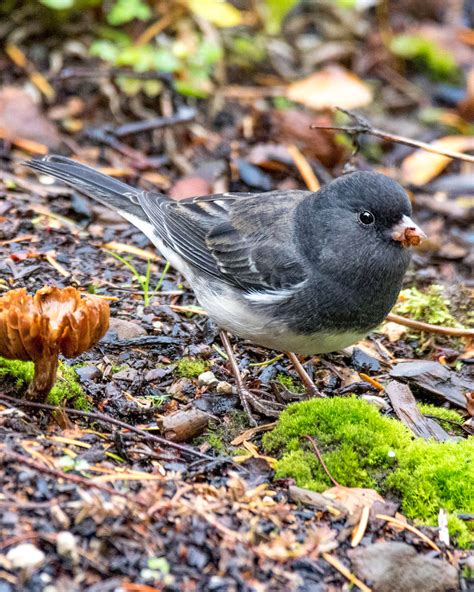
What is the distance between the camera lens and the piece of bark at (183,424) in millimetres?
2932

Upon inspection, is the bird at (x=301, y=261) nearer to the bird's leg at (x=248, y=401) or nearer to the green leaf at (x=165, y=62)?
the bird's leg at (x=248, y=401)

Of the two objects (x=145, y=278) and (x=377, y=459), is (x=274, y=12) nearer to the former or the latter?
(x=145, y=278)

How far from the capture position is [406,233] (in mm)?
3146

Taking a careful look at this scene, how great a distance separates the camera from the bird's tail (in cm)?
409

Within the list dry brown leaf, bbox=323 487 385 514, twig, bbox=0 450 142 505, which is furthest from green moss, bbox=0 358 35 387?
dry brown leaf, bbox=323 487 385 514

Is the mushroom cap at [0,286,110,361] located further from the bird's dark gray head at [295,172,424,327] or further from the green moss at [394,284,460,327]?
the green moss at [394,284,460,327]

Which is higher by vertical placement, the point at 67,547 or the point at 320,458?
the point at 67,547

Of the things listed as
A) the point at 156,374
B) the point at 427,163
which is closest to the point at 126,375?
the point at 156,374

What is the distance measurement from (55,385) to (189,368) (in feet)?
2.37

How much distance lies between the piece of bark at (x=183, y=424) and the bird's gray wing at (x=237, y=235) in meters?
0.67

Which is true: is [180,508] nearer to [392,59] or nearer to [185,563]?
[185,563]

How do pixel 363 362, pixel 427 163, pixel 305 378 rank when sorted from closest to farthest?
1. pixel 305 378
2. pixel 363 362
3. pixel 427 163

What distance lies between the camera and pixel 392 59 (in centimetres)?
729

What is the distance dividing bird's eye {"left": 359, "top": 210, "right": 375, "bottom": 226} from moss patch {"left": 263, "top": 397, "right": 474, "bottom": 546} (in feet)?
2.46
